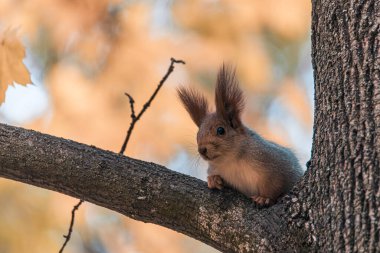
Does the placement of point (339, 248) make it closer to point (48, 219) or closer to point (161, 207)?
point (161, 207)

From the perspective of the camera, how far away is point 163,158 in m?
3.85

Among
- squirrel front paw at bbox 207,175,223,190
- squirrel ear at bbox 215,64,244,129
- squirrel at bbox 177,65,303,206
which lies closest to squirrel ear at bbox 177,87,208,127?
squirrel at bbox 177,65,303,206

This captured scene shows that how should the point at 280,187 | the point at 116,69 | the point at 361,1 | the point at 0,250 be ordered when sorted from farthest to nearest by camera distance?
the point at 116,69 < the point at 0,250 < the point at 280,187 < the point at 361,1

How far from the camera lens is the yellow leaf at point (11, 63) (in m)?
2.61

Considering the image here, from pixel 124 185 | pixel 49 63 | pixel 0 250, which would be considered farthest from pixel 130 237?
pixel 124 185

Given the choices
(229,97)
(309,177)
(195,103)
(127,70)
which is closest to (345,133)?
(309,177)

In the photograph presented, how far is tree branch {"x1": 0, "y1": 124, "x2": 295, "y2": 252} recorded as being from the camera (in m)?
2.01

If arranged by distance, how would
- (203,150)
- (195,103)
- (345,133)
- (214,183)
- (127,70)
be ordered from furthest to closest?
(127,70), (195,103), (203,150), (214,183), (345,133)

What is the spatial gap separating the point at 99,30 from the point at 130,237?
46.1 inches

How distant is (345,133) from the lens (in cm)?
187

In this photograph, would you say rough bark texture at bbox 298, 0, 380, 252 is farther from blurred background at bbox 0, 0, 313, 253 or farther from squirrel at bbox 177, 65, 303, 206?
blurred background at bbox 0, 0, 313, 253

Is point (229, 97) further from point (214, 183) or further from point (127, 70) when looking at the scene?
point (127, 70)

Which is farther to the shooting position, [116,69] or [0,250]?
→ [116,69]

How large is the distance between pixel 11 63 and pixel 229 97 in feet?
2.81
